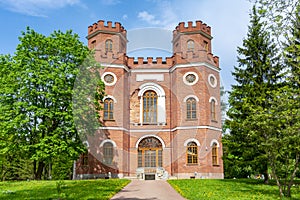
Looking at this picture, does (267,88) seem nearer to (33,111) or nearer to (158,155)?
(158,155)

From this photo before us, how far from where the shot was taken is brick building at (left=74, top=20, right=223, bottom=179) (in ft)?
73.3

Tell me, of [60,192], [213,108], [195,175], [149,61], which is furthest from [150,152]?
[60,192]

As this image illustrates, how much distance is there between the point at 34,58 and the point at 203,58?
1184 centimetres

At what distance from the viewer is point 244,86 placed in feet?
56.7

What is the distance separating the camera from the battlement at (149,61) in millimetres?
25000

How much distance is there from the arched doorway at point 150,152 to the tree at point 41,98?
5.99 meters

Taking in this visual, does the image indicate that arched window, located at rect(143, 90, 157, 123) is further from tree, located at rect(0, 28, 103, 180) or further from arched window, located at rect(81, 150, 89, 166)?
tree, located at rect(0, 28, 103, 180)

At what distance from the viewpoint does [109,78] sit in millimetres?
23562

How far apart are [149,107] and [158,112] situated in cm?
77

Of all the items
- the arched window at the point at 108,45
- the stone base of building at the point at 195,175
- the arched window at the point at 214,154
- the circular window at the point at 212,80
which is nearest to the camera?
the stone base of building at the point at 195,175

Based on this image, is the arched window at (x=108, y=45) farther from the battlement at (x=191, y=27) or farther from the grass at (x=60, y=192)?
the grass at (x=60, y=192)

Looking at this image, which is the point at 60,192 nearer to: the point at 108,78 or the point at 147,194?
the point at 147,194

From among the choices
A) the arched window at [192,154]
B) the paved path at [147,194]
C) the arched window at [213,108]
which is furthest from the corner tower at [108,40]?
the paved path at [147,194]

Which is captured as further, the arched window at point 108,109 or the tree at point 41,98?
the arched window at point 108,109
